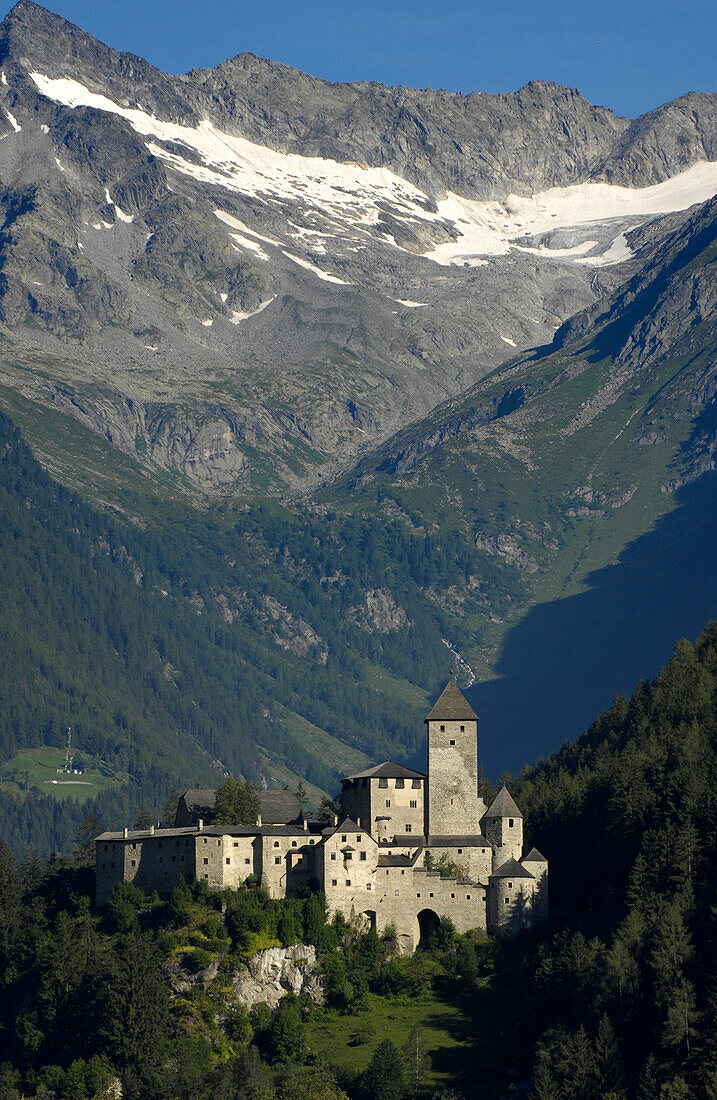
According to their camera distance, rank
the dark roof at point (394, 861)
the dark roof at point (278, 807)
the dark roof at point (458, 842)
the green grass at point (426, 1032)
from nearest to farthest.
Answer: the green grass at point (426, 1032) < the dark roof at point (394, 861) < the dark roof at point (458, 842) < the dark roof at point (278, 807)

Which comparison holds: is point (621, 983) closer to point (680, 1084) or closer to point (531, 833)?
point (680, 1084)

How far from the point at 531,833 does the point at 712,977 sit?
40754 millimetres

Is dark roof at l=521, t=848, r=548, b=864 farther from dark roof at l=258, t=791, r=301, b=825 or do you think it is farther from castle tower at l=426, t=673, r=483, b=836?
dark roof at l=258, t=791, r=301, b=825

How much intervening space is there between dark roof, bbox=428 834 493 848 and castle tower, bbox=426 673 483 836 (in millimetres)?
675

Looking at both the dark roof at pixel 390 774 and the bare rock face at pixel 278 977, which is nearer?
the bare rock face at pixel 278 977

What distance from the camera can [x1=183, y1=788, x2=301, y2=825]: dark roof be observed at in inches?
6594

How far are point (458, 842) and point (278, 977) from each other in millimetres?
19878

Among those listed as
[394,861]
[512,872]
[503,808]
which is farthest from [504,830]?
[394,861]

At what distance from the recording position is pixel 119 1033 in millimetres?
141875

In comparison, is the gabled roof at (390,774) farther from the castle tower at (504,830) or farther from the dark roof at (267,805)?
the dark roof at (267,805)

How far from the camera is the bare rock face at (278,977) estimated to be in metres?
148

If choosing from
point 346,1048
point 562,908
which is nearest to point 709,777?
point 562,908

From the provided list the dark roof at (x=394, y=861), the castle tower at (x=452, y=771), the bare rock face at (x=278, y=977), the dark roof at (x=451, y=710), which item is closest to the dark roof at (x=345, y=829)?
the dark roof at (x=394, y=861)

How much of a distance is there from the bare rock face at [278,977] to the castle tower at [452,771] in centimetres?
1712
